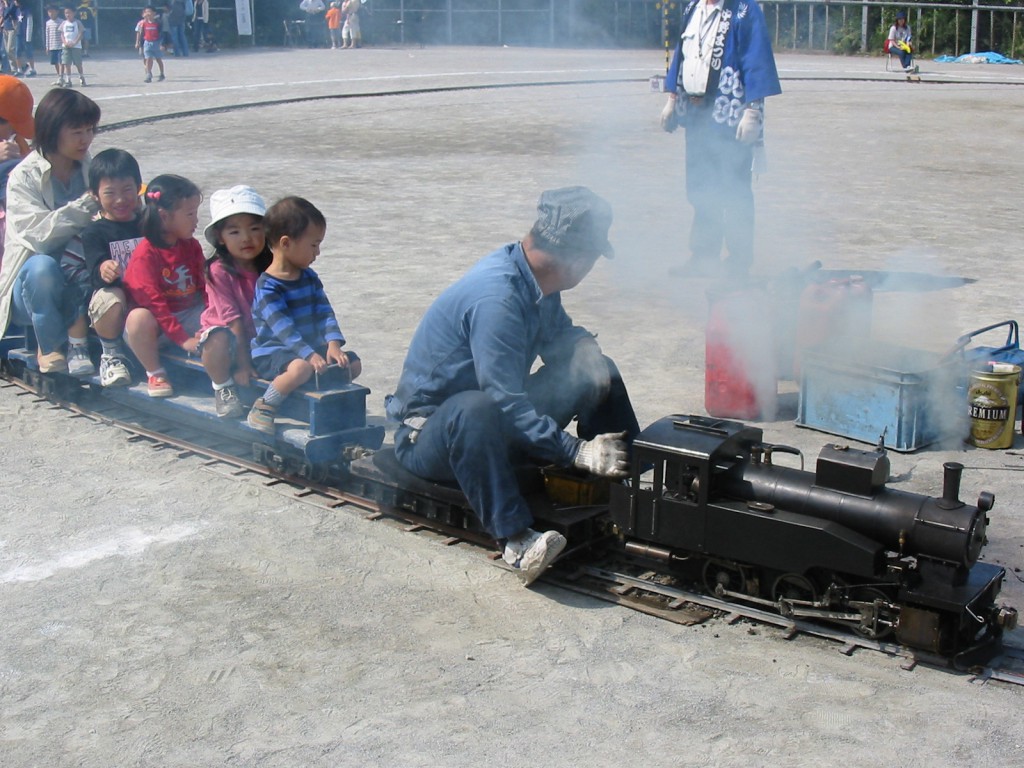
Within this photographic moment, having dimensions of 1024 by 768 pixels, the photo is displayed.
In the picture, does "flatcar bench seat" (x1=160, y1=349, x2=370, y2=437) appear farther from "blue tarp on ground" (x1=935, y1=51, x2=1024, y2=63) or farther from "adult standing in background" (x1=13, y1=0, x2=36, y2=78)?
"blue tarp on ground" (x1=935, y1=51, x2=1024, y2=63)

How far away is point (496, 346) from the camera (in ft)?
12.3

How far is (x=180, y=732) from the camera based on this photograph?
2963mm

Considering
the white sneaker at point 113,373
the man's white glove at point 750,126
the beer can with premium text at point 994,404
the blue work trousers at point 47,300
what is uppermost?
the man's white glove at point 750,126

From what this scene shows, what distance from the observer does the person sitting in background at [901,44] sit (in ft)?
80.2

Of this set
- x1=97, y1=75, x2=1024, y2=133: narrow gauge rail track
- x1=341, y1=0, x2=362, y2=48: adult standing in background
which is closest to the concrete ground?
→ x1=97, y1=75, x2=1024, y2=133: narrow gauge rail track

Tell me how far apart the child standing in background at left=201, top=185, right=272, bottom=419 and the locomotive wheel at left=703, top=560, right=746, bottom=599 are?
194cm

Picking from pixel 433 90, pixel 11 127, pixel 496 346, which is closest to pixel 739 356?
pixel 496 346

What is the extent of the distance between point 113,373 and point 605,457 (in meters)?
2.40

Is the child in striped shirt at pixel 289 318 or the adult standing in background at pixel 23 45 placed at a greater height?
the adult standing in background at pixel 23 45

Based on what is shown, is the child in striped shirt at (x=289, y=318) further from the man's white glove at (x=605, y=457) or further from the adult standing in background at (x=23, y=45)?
the adult standing in background at (x=23, y=45)

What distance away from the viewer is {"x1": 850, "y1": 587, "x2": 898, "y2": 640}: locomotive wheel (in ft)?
10.9

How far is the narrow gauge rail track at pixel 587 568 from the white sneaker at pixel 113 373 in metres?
0.23

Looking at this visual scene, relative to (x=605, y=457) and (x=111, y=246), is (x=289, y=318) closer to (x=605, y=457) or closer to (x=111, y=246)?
(x=111, y=246)

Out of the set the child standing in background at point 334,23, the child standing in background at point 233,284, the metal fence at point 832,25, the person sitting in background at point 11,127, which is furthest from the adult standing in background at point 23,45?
the child standing in background at point 233,284
